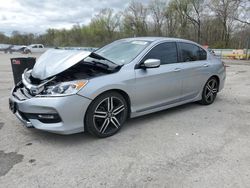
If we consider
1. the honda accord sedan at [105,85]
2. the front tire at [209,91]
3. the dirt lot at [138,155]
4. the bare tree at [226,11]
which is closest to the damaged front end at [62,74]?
the honda accord sedan at [105,85]

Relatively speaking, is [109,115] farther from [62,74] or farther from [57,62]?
[57,62]

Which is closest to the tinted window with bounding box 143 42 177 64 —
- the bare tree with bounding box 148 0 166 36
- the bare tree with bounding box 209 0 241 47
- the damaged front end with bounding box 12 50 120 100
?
the damaged front end with bounding box 12 50 120 100

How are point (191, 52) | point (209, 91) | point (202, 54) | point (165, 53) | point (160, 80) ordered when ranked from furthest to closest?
point (209, 91) → point (202, 54) → point (191, 52) → point (165, 53) → point (160, 80)

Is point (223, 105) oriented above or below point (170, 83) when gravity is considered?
below

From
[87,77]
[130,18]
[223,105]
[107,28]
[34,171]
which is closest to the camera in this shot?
[34,171]

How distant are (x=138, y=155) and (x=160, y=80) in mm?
1622

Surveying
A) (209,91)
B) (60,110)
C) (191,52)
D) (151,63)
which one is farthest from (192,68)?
(60,110)

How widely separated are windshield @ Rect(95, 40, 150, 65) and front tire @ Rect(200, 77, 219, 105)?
6.37ft

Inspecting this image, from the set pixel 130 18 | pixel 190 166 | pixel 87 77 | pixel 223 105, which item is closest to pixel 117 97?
pixel 87 77

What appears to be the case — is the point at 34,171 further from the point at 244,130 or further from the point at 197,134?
the point at 244,130

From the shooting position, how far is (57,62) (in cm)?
387

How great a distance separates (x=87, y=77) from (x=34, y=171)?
56.3 inches

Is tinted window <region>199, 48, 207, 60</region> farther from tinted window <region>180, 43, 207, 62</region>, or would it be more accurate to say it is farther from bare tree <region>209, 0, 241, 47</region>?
bare tree <region>209, 0, 241, 47</region>

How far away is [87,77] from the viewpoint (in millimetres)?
3615
